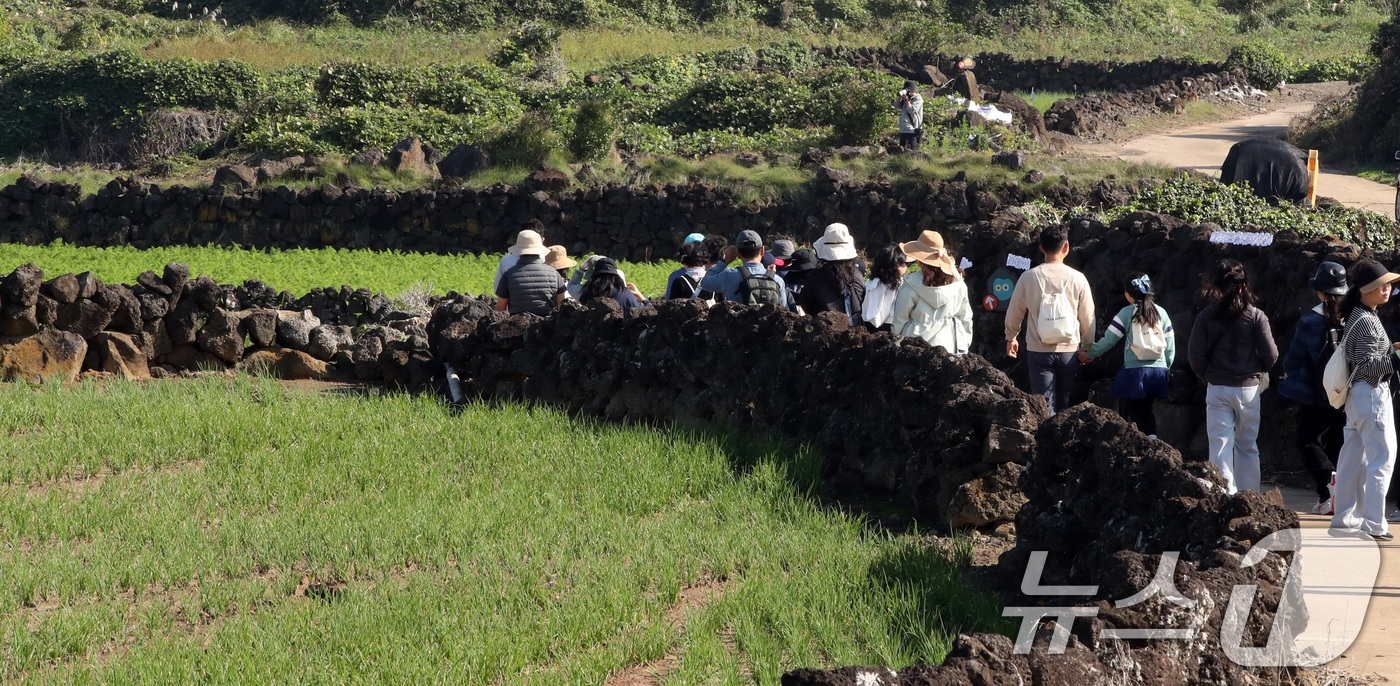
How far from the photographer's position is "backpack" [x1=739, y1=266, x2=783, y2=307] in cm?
1070

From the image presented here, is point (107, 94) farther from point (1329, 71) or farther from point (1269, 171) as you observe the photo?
point (1329, 71)

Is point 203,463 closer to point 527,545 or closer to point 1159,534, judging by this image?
point 527,545

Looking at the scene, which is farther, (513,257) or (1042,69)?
(1042,69)

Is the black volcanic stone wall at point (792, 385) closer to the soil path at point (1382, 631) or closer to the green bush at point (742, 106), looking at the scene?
the soil path at point (1382, 631)

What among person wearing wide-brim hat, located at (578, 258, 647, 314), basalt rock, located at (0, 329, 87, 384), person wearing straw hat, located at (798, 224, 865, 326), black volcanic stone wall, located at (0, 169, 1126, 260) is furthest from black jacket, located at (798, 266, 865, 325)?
black volcanic stone wall, located at (0, 169, 1126, 260)

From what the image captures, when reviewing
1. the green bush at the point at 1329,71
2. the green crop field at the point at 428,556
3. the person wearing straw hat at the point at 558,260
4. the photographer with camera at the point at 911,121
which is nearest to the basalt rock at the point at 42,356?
the green crop field at the point at 428,556

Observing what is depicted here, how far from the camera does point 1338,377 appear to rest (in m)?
7.83

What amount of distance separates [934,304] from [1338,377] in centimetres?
258

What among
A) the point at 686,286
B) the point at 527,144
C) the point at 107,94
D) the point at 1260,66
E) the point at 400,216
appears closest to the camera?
the point at 686,286

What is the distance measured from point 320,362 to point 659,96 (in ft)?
62.4

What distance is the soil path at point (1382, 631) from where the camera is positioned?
5887mm

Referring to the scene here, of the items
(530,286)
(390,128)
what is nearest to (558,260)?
(530,286)

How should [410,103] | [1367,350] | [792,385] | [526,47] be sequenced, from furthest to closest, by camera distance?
[526,47] < [410,103] < [792,385] < [1367,350]

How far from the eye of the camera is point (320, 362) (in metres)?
12.8
